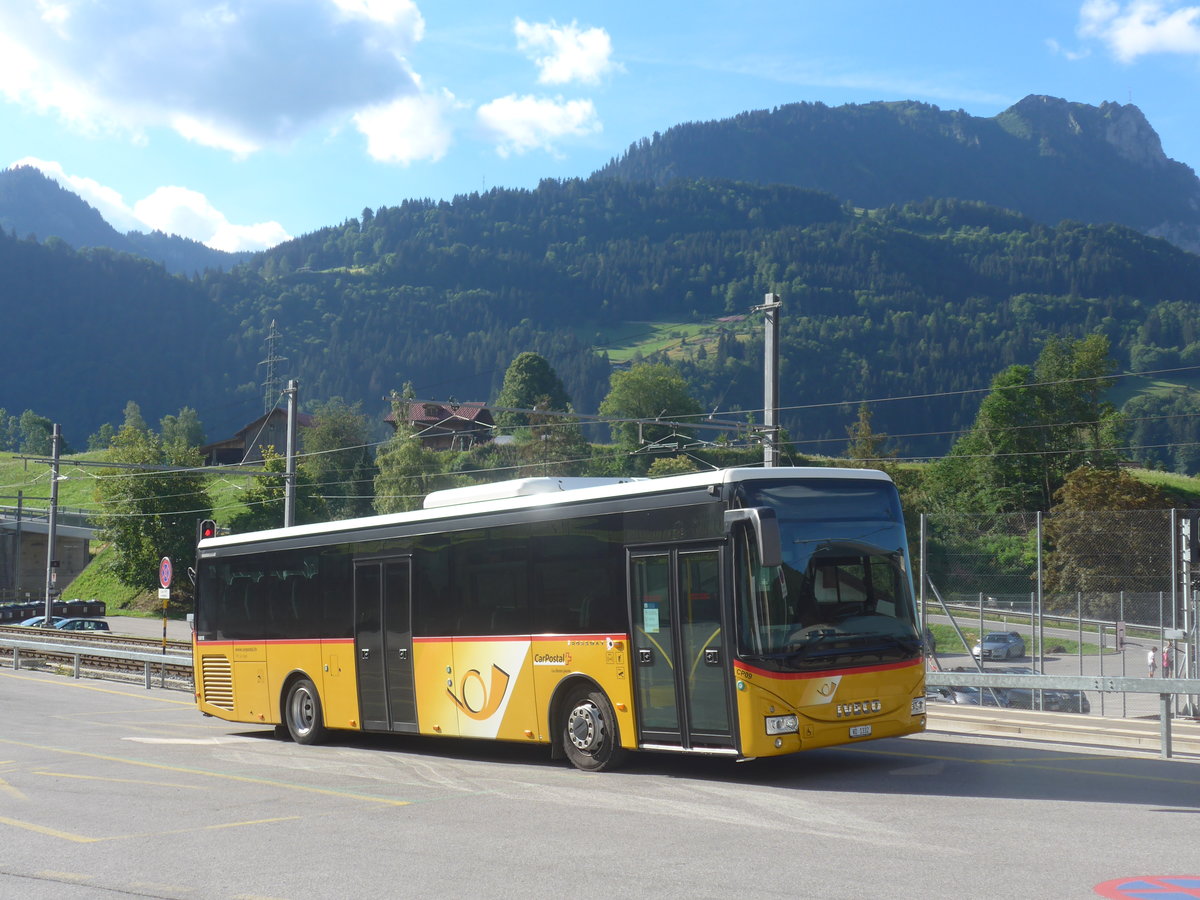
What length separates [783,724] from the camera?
11.1 meters

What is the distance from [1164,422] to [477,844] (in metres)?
189

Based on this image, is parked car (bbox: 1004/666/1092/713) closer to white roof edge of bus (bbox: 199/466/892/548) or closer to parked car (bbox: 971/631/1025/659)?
parked car (bbox: 971/631/1025/659)

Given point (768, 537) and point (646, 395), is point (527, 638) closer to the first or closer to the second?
point (768, 537)

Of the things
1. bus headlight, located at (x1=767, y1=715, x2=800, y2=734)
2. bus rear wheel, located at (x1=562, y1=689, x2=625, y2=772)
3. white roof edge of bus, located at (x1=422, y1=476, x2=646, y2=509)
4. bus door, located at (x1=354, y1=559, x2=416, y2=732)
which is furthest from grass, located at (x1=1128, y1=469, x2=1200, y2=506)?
bus headlight, located at (x1=767, y1=715, x2=800, y2=734)

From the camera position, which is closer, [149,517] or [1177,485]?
[149,517]

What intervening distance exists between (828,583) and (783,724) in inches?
55.0

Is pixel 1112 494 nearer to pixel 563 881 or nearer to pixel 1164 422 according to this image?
pixel 563 881

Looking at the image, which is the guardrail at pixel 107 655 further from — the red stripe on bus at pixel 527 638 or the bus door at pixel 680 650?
the bus door at pixel 680 650

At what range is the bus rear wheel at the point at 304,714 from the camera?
17.1 metres

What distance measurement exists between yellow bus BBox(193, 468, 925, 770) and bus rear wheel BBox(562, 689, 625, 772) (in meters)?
0.02

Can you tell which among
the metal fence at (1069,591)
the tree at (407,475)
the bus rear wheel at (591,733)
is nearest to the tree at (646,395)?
the tree at (407,475)

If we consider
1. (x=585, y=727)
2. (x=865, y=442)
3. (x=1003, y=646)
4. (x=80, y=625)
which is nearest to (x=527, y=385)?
(x=865, y=442)

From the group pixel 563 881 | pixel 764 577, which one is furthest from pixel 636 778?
pixel 563 881

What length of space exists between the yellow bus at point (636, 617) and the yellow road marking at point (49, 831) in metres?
4.97
